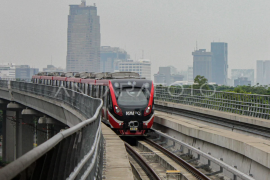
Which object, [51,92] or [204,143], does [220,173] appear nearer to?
[204,143]

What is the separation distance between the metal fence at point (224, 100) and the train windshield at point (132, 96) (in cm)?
413

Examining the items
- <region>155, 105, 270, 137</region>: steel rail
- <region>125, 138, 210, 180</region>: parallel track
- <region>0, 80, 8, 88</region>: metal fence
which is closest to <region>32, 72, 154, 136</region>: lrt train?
<region>125, 138, 210, 180</region>: parallel track

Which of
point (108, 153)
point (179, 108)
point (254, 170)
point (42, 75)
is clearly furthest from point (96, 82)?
point (42, 75)

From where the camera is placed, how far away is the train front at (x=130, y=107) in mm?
19734

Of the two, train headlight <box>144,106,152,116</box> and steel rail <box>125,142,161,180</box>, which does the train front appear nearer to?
train headlight <box>144,106,152,116</box>

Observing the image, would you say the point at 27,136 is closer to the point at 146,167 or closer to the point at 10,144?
the point at 10,144

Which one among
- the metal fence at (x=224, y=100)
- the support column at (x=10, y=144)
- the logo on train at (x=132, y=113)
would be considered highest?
the metal fence at (x=224, y=100)

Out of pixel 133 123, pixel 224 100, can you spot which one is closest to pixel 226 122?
pixel 224 100

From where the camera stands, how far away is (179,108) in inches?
Answer: 1101

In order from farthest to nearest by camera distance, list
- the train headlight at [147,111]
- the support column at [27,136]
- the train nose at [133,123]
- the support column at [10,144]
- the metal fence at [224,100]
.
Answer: the support column at [10,144] < the support column at [27,136] < the train headlight at [147,111] < the train nose at [133,123] < the metal fence at [224,100]

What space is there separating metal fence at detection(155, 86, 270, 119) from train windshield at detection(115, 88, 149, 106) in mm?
4126

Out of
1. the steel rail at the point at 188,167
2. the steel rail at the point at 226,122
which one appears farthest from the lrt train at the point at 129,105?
the steel rail at the point at 226,122

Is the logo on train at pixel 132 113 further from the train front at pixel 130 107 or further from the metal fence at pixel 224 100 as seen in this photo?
the metal fence at pixel 224 100

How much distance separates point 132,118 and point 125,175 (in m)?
10.2
